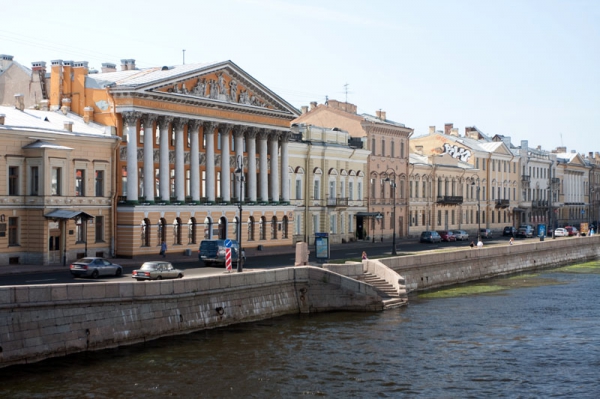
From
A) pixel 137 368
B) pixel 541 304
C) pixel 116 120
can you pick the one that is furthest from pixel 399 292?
pixel 116 120

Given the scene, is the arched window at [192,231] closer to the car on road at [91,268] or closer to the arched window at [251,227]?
the arched window at [251,227]

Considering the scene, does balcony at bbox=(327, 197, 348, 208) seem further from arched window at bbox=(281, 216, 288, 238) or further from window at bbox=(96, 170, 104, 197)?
window at bbox=(96, 170, 104, 197)

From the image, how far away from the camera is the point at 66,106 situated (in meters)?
58.3

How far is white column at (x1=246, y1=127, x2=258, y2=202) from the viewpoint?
6725cm

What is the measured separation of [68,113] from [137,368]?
33.1 meters

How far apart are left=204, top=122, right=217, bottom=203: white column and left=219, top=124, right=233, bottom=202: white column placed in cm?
100

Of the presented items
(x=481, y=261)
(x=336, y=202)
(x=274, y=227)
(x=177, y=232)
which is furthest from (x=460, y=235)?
(x=177, y=232)

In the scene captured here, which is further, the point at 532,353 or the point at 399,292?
the point at 399,292

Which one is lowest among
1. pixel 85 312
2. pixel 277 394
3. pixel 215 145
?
pixel 277 394

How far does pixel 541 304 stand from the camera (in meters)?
46.2

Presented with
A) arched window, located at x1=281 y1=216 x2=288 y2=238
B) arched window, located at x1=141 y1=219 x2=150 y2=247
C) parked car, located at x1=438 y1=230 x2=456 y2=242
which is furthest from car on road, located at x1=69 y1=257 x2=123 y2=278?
parked car, located at x1=438 y1=230 x2=456 y2=242

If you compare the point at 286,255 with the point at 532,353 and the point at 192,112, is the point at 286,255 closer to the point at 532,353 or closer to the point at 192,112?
the point at 192,112

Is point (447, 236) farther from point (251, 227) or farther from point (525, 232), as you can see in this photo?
point (251, 227)

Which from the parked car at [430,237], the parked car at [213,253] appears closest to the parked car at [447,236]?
Answer: the parked car at [430,237]
